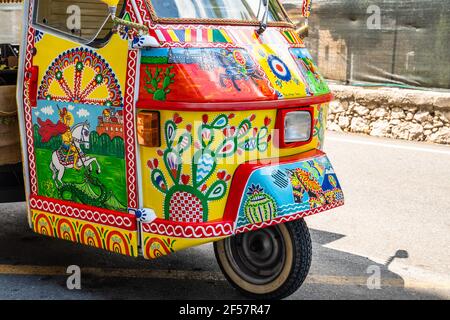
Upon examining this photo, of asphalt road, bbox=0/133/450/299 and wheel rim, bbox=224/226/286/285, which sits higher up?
wheel rim, bbox=224/226/286/285

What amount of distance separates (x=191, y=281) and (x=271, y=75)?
1.46 meters

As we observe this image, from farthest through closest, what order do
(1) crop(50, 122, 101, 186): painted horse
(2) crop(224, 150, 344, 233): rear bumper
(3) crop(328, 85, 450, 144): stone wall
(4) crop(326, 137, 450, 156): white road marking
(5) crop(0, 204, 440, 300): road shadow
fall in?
(3) crop(328, 85, 450, 144): stone wall → (4) crop(326, 137, 450, 156): white road marking → (5) crop(0, 204, 440, 300): road shadow → (1) crop(50, 122, 101, 186): painted horse → (2) crop(224, 150, 344, 233): rear bumper

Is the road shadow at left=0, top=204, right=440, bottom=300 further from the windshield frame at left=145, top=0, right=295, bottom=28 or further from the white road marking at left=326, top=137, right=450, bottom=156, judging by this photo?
the white road marking at left=326, top=137, right=450, bottom=156

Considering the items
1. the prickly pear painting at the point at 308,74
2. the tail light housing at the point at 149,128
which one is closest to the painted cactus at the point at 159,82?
the tail light housing at the point at 149,128

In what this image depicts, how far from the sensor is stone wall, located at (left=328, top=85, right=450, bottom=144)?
9.27m

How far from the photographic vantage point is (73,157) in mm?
4117

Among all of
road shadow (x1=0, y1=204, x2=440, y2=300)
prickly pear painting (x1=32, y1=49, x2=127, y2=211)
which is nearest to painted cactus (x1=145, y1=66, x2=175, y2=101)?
prickly pear painting (x1=32, y1=49, x2=127, y2=211)

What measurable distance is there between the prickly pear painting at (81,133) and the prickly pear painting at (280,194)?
729 millimetres

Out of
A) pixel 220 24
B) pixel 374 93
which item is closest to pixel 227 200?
pixel 220 24

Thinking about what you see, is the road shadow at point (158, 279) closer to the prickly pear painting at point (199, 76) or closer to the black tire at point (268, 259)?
the black tire at point (268, 259)

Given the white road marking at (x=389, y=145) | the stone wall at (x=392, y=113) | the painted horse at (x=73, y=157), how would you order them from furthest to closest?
the stone wall at (x=392, y=113)
the white road marking at (x=389, y=145)
the painted horse at (x=73, y=157)

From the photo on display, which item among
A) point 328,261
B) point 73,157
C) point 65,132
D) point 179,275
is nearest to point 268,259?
point 179,275

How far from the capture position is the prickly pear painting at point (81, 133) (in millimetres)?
3900
